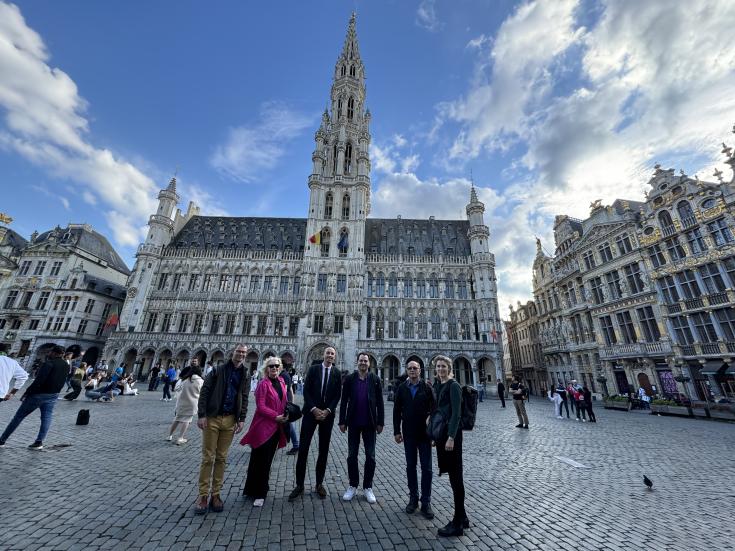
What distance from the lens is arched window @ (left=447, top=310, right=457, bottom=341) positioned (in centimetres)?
3438

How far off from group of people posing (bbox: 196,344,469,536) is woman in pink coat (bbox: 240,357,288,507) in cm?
1

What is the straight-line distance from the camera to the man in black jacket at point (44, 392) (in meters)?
6.29

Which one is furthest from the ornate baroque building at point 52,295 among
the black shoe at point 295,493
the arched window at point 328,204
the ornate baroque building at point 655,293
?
the ornate baroque building at point 655,293

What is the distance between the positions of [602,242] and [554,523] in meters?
31.6

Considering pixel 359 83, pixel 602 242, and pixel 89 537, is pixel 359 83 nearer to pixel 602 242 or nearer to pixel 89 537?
pixel 602 242

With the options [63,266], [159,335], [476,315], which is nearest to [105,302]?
[63,266]

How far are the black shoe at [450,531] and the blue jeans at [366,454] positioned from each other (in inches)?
50.8

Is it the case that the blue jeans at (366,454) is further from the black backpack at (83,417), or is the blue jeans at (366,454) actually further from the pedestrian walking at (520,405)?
the black backpack at (83,417)

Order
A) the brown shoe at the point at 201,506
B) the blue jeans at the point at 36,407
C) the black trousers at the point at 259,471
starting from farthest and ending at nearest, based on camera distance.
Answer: the blue jeans at the point at 36,407 < the black trousers at the point at 259,471 < the brown shoe at the point at 201,506

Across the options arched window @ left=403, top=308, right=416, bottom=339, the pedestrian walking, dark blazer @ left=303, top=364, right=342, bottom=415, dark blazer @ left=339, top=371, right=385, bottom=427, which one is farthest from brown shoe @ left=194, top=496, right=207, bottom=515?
arched window @ left=403, top=308, right=416, bottom=339

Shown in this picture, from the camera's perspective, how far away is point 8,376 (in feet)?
20.3

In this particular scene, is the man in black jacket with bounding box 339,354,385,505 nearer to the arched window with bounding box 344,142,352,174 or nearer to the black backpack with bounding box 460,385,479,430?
the black backpack with bounding box 460,385,479,430

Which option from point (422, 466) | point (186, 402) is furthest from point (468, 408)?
point (186, 402)

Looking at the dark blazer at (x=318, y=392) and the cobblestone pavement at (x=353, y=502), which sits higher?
the dark blazer at (x=318, y=392)
